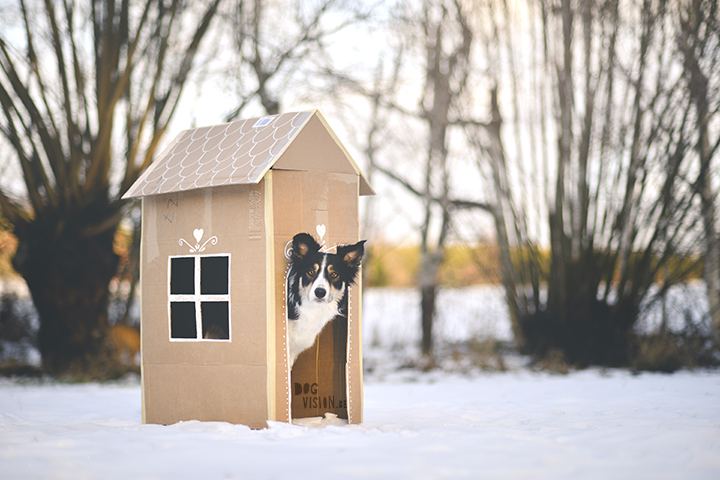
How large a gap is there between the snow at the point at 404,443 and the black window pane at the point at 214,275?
2.30 ft

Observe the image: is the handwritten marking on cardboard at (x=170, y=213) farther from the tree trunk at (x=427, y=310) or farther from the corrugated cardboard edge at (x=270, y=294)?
the tree trunk at (x=427, y=310)

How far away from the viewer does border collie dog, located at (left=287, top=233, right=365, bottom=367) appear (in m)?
3.02

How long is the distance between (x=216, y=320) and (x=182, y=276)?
0.33 meters

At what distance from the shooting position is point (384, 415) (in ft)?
12.0

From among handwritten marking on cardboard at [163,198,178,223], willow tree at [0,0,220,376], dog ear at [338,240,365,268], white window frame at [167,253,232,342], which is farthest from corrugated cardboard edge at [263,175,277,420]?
willow tree at [0,0,220,376]

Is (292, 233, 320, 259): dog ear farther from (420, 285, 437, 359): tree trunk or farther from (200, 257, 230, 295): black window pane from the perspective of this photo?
(420, 285, 437, 359): tree trunk

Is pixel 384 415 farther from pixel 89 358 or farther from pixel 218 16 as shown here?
pixel 218 16

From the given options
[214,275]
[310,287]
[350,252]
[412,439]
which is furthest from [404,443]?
[214,275]

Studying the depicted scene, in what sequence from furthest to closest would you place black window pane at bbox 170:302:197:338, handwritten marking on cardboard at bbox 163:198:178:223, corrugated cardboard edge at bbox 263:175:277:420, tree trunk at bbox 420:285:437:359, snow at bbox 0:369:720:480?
tree trunk at bbox 420:285:437:359 → handwritten marking on cardboard at bbox 163:198:178:223 → black window pane at bbox 170:302:197:338 → corrugated cardboard edge at bbox 263:175:277:420 → snow at bbox 0:369:720:480

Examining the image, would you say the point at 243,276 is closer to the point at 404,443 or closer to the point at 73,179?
the point at 404,443

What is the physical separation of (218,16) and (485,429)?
6.74 meters

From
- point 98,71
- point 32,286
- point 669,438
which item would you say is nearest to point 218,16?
point 98,71

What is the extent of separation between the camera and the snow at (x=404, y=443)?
2195mm

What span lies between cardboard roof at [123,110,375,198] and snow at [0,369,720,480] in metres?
1.27
